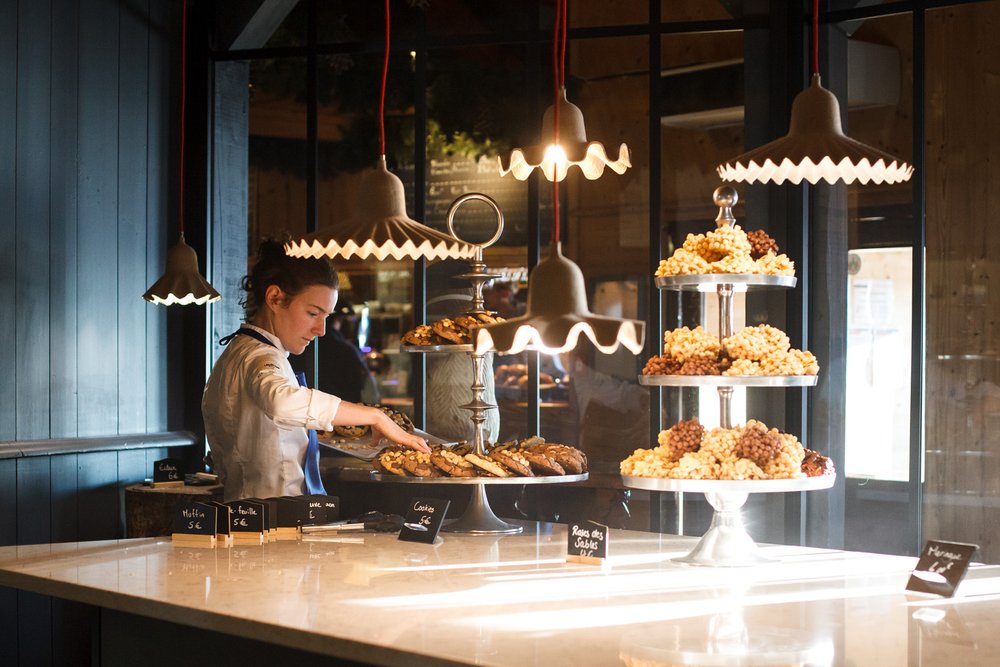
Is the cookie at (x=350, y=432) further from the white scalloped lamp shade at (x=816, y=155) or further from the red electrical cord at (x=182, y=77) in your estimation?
the white scalloped lamp shade at (x=816, y=155)

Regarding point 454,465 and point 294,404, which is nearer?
point 454,465

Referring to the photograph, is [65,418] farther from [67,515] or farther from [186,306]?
[186,306]

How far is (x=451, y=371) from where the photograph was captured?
512 centimetres

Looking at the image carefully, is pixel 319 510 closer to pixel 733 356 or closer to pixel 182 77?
pixel 733 356

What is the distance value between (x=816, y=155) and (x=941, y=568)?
0.94m

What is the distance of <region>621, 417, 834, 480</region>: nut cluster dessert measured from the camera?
8.89ft

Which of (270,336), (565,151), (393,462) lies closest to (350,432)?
(270,336)

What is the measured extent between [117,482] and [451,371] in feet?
5.05

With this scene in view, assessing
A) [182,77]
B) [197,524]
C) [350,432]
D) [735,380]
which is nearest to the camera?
[735,380]

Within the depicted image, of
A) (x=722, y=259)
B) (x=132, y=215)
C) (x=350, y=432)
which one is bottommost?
(x=350, y=432)

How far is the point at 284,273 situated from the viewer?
3.84 meters

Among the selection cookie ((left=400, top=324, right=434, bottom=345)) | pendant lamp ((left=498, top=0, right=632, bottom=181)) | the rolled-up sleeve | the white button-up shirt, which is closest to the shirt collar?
the white button-up shirt

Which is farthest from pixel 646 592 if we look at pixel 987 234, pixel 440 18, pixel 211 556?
pixel 440 18

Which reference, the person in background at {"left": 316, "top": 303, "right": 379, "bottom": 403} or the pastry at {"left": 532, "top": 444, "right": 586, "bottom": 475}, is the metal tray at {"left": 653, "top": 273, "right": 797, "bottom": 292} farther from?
the person in background at {"left": 316, "top": 303, "right": 379, "bottom": 403}
